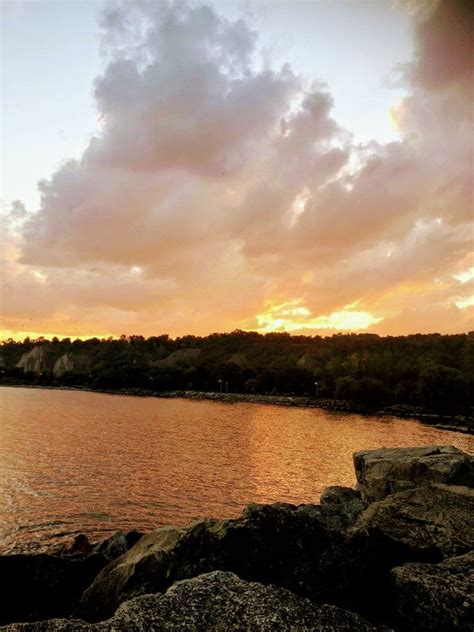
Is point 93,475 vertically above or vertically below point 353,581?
below

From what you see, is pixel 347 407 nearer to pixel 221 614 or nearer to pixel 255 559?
pixel 255 559

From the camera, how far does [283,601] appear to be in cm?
734

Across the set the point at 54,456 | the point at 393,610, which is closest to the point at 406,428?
the point at 54,456

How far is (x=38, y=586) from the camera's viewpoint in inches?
509

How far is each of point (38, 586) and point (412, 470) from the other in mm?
16557

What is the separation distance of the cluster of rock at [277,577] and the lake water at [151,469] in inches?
410

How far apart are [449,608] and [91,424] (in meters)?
74.5

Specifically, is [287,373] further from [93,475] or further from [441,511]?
[441,511]

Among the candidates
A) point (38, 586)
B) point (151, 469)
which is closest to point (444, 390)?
point (151, 469)

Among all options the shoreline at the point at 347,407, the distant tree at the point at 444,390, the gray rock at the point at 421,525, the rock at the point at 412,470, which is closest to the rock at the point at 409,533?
the gray rock at the point at 421,525

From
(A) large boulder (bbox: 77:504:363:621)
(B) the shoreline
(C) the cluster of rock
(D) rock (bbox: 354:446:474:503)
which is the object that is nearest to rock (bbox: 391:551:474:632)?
(C) the cluster of rock

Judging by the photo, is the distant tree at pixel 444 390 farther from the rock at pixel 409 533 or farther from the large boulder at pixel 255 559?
the large boulder at pixel 255 559

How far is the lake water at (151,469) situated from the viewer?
26.3 meters

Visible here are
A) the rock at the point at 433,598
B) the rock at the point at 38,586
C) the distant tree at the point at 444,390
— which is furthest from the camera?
the distant tree at the point at 444,390
